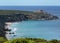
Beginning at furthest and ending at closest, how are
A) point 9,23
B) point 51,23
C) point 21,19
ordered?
point 51,23 < point 21,19 < point 9,23

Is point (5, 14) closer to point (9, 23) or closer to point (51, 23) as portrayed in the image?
point (9, 23)

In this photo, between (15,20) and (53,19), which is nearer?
(15,20)

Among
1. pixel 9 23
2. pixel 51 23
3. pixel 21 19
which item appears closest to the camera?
pixel 9 23

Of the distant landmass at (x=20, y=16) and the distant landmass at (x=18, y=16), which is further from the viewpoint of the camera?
the distant landmass at (x=20, y=16)

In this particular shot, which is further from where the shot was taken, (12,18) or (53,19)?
(53,19)

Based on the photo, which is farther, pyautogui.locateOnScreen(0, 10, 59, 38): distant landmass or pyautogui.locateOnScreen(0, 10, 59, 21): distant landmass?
pyautogui.locateOnScreen(0, 10, 59, 21): distant landmass

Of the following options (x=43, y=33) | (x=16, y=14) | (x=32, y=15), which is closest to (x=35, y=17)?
(x=32, y=15)

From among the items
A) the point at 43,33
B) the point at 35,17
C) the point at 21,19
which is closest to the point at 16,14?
the point at 21,19

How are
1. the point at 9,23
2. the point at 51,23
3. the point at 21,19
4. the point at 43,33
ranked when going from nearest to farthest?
the point at 43,33 < the point at 9,23 < the point at 21,19 < the point at 51,23

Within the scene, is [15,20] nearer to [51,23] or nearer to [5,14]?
[5,14]
